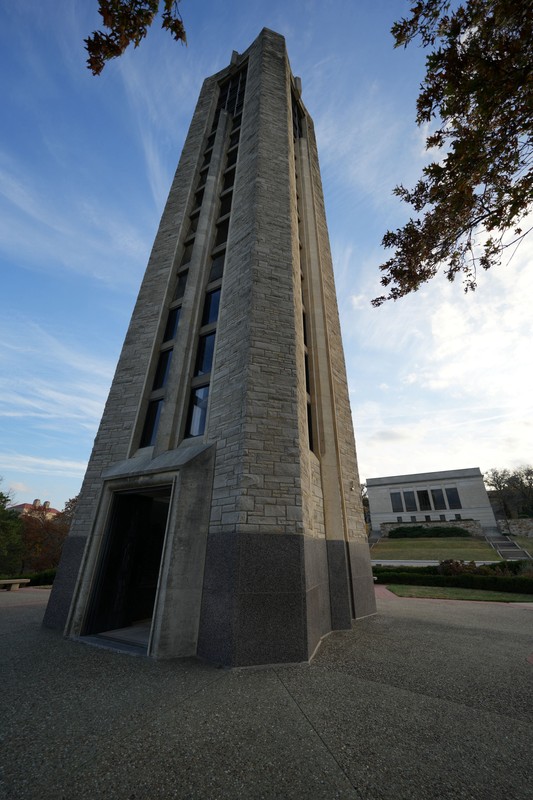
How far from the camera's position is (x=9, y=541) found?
30734mm

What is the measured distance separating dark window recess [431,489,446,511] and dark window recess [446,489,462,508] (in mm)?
725

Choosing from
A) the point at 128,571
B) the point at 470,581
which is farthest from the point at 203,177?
the point at 470,581

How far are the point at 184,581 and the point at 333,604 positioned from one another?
429cm

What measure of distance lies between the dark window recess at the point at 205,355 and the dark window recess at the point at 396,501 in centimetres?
4425

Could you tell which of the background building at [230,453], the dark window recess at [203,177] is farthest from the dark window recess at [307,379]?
the dark window recess at [203,177]

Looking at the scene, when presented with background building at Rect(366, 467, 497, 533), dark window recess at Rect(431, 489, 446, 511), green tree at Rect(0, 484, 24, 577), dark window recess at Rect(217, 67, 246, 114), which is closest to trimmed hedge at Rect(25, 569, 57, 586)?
green tree at Rect(0, 484, 24, 577)

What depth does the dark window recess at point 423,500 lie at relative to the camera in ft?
144

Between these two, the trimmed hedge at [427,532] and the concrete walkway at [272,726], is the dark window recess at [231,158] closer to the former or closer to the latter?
the concrete walkway at [272,726]

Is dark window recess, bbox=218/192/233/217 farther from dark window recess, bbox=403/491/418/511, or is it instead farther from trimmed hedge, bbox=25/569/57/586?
dark window recess, bbox=403/491/418/511

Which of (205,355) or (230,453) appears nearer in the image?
(230,453)

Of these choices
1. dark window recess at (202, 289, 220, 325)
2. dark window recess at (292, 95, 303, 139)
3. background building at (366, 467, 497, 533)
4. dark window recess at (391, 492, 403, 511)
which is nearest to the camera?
dark window recess at (202, 289, 220, 325)

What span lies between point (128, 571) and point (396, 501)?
44.7 metres

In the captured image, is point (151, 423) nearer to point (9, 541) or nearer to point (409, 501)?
point (9, 541)

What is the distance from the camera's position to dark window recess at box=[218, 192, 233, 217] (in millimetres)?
13688
